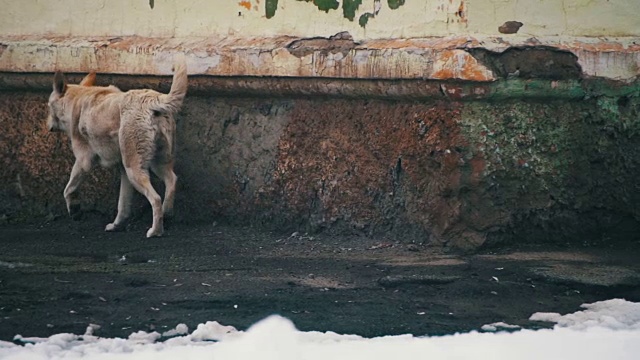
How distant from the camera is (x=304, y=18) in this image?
7609mm

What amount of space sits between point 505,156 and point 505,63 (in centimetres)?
55

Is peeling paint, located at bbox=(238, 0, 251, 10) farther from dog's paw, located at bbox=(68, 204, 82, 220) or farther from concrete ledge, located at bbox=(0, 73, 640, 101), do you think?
dog's paw, located at bbox=(68, 204, 82, 220)

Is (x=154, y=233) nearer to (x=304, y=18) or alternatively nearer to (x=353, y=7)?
(x=304, y=18)

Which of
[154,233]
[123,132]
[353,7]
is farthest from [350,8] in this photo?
[154,233]

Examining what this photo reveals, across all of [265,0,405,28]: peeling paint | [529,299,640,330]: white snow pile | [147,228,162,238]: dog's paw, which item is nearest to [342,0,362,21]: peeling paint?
[265,0,405,28]: peeling paint

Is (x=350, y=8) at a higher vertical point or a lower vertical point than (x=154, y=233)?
higher

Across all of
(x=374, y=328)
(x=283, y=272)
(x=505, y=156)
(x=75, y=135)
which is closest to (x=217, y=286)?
(x=283, y=272)

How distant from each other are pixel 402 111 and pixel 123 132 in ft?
6.15

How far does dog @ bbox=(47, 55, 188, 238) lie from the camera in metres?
7.70

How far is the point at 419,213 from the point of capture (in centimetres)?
715

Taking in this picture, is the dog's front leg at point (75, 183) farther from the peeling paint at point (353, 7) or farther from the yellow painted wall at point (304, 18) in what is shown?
the peeling paint at point (353, 7)

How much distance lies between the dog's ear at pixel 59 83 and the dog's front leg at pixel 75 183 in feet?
1.64

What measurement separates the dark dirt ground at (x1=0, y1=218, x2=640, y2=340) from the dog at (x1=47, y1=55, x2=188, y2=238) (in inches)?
15.5

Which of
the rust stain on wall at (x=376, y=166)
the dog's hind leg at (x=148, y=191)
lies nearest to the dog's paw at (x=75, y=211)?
the dog's hind leg at (x=148, y=191)
